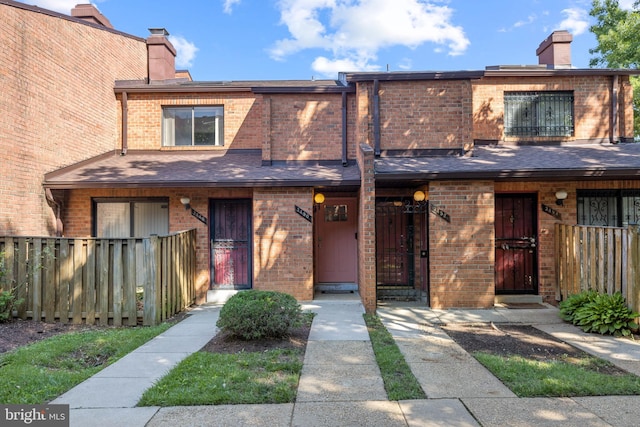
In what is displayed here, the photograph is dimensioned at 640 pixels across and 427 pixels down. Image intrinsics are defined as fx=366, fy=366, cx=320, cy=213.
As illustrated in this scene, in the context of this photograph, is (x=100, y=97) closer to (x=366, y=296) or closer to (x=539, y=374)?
(x=366, y=296)

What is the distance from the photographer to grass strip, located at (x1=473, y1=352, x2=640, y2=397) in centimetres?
370

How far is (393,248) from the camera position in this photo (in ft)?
29.8

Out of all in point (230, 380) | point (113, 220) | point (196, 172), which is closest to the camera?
point (230, 380)

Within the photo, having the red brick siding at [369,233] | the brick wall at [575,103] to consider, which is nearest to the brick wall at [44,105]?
the red brick siding at [369,233]

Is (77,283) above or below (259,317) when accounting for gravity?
above

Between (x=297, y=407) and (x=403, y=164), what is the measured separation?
560 centimetres

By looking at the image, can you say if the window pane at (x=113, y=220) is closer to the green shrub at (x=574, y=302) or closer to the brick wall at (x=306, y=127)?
the brick wall at (x=306, y=127)

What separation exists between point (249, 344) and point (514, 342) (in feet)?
12.8

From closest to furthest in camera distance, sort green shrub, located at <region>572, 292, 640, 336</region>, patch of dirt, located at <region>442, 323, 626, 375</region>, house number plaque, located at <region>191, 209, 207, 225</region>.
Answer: patch of dirt, located at <region>442, 323, 626, 375</region> → green shrub, located at <region>572, 292, 640, 336</region> → house number plaque, located at <region>191, 209, 207, 225</region>

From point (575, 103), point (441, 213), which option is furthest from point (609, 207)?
point (441, 213)

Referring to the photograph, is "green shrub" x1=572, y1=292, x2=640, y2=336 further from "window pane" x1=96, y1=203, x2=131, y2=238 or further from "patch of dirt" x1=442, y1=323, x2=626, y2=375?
"window pane" x1=96, y1=203, x2=131, y2=238

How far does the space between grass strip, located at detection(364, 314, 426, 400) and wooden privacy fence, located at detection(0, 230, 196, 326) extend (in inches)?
155

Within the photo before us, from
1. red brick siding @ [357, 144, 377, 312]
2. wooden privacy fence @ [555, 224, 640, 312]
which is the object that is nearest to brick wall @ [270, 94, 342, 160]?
red brick siding @ [357, 144, 377, 312]

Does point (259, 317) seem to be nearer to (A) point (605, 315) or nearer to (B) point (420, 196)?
(B) point (420, 196)
